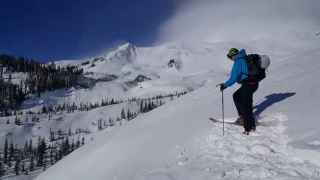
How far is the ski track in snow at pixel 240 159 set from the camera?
7.25 metres

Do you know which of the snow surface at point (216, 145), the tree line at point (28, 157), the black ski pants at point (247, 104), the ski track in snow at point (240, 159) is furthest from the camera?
the tree line at point (28, 157)

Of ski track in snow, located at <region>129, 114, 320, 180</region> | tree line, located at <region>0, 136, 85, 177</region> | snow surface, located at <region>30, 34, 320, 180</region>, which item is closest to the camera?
ski track in snow, located at <region>129, 114, 320, 180</region>

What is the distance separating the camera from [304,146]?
7.95 meters

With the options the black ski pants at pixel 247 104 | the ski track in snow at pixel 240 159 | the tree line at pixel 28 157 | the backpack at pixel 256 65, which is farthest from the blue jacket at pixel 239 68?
the tree line at pixel 28 157

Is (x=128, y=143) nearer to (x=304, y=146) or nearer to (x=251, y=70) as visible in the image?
(x=251, y=70)

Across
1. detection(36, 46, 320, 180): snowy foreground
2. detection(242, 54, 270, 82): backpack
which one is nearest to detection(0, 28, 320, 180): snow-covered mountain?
detection(36, 46, 320, 180): snowy foreground

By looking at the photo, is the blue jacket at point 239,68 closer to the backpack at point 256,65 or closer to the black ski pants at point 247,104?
the backpack at point 256,65

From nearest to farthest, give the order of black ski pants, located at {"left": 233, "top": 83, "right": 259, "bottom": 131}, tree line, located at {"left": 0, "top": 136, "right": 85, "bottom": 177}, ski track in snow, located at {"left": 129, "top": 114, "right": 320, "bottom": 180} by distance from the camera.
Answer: ski track in snow, located at {"left": 129, "top": 114, "right": 320, "bottom": 180}
black ski pants, located at {"left": 233, "top": 83, "right": 259, "bottom": 131}
tree line, located at {"left": 0, "top": 136, "right": 85, "bottom": 177}

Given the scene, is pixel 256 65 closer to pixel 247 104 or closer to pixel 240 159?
pixel 247 104

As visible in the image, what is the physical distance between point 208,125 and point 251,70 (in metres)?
3.24

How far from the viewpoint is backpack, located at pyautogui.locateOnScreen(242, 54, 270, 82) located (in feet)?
35.1

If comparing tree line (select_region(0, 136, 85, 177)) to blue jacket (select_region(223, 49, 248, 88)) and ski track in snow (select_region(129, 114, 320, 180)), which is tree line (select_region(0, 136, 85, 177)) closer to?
ski track in snow (select_region(129, 114, 320, 180))

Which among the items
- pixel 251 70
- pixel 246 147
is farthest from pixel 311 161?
pixel 251 70

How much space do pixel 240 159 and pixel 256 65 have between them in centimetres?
397
